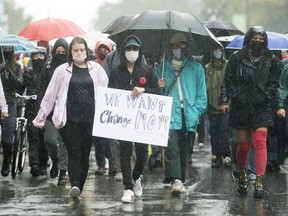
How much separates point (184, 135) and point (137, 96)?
0.95 metres

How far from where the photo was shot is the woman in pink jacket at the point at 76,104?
11508 mm

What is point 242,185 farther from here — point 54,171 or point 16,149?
point 16,149

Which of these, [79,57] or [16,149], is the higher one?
[79,57]

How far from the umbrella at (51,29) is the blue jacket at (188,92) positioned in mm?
4601

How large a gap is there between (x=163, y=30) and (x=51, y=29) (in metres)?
3.91

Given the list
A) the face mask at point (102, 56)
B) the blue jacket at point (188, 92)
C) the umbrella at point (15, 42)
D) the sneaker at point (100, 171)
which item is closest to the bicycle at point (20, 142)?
the umbrella at point (15, 42)

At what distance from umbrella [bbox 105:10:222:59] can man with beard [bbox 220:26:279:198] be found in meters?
0.65

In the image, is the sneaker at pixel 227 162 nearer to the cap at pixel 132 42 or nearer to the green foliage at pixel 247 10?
the cap at pixel 132 42

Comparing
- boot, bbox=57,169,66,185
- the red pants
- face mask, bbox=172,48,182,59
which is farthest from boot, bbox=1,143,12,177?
the red pants

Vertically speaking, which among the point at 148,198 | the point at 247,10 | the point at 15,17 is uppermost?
the point at 15,17

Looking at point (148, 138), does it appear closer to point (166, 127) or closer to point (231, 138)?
point (166, 127)

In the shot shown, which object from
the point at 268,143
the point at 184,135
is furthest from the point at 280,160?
the point at 184,135

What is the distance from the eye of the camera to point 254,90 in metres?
12.0

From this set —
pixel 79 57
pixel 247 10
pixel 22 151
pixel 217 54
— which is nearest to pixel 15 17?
pixel 247 10
